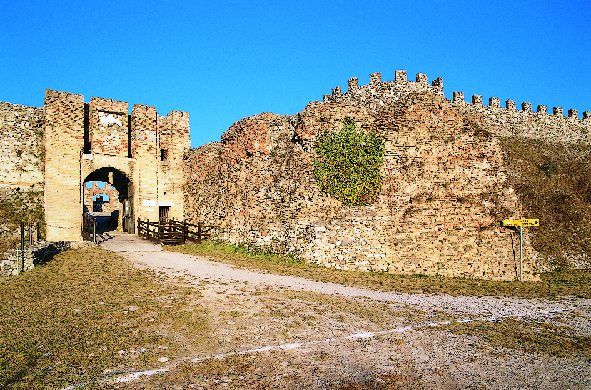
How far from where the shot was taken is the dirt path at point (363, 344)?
4.88 metres

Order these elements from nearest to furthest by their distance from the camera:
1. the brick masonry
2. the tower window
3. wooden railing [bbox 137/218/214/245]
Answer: the brick masonry → wooden railing [bbox 137/218/214/245] → the tower window

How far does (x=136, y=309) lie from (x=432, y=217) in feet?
39.5

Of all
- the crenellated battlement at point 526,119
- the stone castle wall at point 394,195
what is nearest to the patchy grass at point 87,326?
the stone castle wall at point 394,195

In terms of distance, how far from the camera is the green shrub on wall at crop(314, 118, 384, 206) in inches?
666

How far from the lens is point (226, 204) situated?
881 inches

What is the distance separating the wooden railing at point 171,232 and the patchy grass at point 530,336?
1721 centimetres

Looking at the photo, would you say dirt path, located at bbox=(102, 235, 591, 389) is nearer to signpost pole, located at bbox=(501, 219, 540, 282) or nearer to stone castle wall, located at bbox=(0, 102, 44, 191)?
signpost pole, located at bbox=(501, 219, 540, 282)

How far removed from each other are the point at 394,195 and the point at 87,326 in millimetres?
13024

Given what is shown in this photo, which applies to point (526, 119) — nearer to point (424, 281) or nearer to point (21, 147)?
point (424, 281)

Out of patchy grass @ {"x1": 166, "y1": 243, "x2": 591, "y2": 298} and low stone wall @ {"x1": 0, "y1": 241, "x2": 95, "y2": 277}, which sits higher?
low stone wall @ {"x1": 0, "y1": 241, "x2": 95, "y2": 277}

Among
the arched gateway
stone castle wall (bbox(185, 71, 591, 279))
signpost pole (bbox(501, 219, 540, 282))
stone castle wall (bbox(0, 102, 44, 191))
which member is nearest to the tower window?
the arched gateway

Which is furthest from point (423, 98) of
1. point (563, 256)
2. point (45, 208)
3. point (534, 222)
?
point (45, 208)

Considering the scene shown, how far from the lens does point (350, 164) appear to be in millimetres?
17359

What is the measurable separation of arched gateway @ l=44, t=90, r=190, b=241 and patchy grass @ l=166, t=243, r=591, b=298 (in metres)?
10.3
